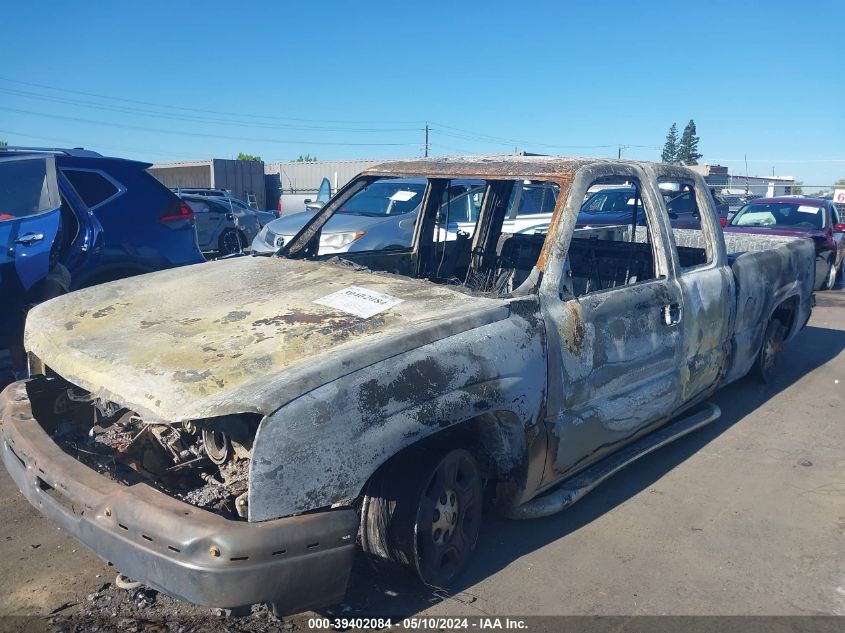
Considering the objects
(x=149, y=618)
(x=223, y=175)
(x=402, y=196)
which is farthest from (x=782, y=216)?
(x=223, y=175)

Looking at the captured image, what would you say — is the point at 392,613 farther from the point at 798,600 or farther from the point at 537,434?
the point at 798,600

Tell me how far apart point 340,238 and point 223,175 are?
21.8 metres

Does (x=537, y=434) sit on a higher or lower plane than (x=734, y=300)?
lower

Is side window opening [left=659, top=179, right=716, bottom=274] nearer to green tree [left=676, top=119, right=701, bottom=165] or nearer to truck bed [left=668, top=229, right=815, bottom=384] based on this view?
truck bed [left=668, top=229, right=815, bottom=384]

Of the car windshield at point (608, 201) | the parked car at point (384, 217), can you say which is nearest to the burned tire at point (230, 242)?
the parked car at point (384, 217)

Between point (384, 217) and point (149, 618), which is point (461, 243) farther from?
point (384, 217)

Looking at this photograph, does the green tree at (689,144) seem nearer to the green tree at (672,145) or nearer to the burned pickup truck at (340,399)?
the green tree at (672,145)

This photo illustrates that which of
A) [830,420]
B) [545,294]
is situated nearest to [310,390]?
[545,294]

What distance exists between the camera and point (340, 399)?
7.64 feet

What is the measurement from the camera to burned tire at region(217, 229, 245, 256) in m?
15.0

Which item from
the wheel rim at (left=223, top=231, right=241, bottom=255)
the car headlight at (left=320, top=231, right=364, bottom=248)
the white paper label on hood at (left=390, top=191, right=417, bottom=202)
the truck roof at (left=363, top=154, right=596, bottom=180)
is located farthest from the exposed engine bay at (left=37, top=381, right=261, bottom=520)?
the wheel rim at (left=223, top=231, right=241, bottom=255)

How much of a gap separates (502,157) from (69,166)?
3.90 m

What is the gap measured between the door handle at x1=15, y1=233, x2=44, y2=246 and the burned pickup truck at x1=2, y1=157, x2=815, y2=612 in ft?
7.04

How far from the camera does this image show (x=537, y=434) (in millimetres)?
3082
